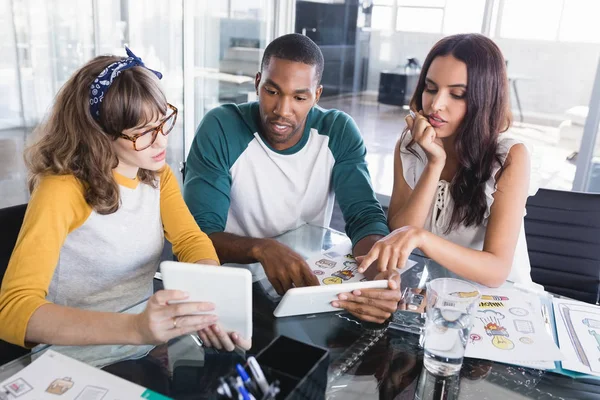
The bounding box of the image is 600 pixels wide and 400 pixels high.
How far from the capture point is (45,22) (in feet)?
9.59

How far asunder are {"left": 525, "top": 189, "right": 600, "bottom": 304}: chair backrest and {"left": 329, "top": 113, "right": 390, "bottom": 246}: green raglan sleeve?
22.6 inches

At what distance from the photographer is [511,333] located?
114 centimetres

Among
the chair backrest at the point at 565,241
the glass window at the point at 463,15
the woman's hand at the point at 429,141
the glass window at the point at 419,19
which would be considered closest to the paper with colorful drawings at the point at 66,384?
the woman's hand at the point at 429,141

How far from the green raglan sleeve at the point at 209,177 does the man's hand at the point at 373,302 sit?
0.65m

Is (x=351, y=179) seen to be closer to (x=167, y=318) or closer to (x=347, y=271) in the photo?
(x=347, y=271)

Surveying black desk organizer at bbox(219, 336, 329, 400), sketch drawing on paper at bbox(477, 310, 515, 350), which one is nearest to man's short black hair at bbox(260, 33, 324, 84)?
sketch drawing on paper at bbox(477, 310, 515, 350)

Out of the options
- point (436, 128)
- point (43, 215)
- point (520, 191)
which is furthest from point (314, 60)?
point (43, 215)

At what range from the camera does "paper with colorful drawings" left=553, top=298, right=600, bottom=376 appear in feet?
3.42

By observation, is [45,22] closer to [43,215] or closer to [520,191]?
[43,215]

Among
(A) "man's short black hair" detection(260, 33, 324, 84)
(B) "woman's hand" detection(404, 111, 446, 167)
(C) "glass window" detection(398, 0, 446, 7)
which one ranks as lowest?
(B) "woman's hand" detection(404, 111, 446, 167)

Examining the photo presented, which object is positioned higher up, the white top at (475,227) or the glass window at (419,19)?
the glass window at (419,19)

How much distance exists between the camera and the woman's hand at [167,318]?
943 millimetres

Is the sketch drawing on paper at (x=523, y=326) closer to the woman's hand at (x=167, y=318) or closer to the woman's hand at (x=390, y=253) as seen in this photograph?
the woman's hand at (x=390, y=253)

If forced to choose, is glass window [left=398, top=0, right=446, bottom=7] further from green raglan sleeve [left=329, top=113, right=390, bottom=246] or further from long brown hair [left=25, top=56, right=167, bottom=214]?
long brown hair [left=25, top=56, right=167, bottom=214]
